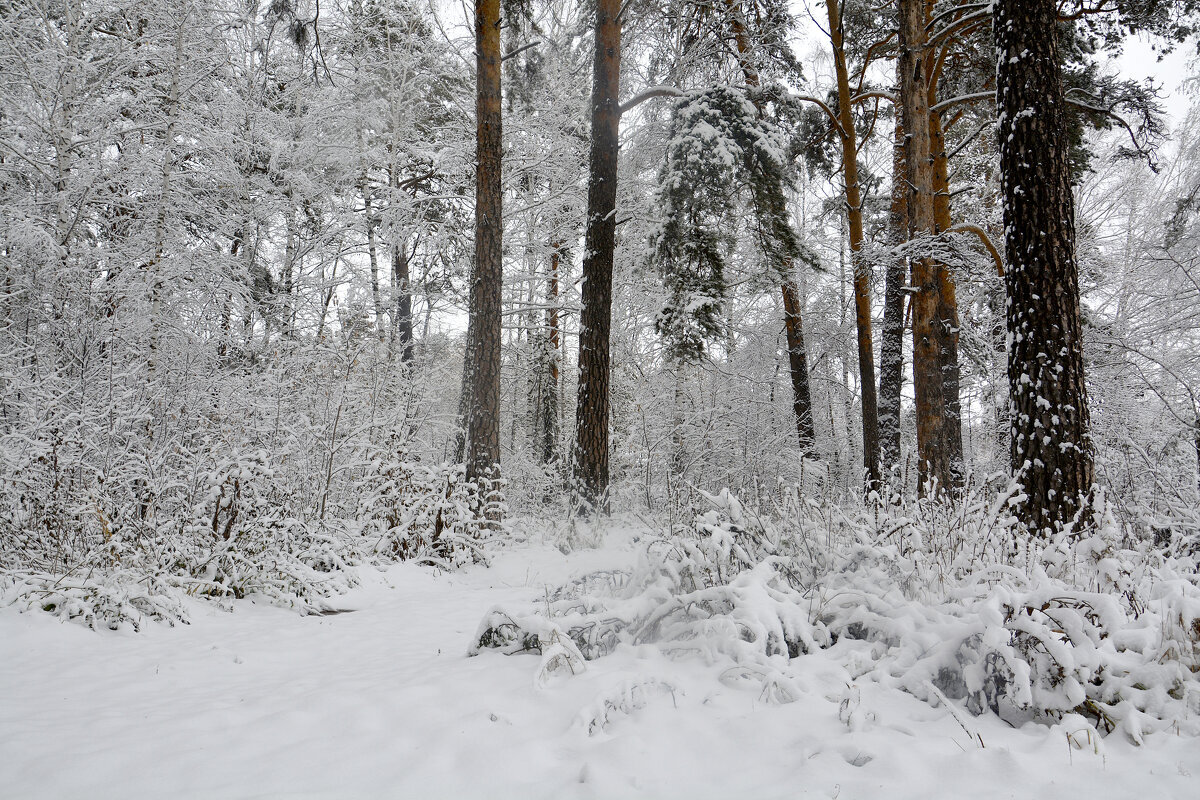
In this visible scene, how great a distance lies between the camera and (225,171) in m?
9.62

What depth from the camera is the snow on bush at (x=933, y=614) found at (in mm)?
1871

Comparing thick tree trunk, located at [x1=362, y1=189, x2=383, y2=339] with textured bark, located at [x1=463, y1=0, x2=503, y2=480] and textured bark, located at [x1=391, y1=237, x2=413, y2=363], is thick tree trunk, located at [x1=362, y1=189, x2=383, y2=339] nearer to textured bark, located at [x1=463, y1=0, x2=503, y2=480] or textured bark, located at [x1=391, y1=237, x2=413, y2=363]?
textured bark, located at [x1=391, y1=237, x2=413, y2=363]

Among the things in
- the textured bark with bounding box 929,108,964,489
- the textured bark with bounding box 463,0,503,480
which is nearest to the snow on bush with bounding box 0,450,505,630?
the textured bark with bounding box 463,0,503,480

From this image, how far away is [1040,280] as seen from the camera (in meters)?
3.99

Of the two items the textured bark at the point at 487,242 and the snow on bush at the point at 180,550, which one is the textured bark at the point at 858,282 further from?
the snow on bush at the point at 180,550

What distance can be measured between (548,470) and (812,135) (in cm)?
825

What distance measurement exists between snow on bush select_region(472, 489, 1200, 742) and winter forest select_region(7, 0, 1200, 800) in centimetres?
2

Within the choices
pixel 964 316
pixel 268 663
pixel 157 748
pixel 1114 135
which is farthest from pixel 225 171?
pixel 1114 135

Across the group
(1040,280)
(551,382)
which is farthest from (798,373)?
(1040,280)

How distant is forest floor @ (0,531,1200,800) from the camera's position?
162cm

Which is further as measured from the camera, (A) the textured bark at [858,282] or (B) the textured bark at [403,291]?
(B) the textured bark at [403,291]

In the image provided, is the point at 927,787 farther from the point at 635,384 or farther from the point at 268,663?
the point at 635,384

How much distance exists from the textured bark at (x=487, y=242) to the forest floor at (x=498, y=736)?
4.64 metres

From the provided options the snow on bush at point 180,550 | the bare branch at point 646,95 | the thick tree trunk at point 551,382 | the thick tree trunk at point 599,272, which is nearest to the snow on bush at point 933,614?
the snow on bush at point 180,550
